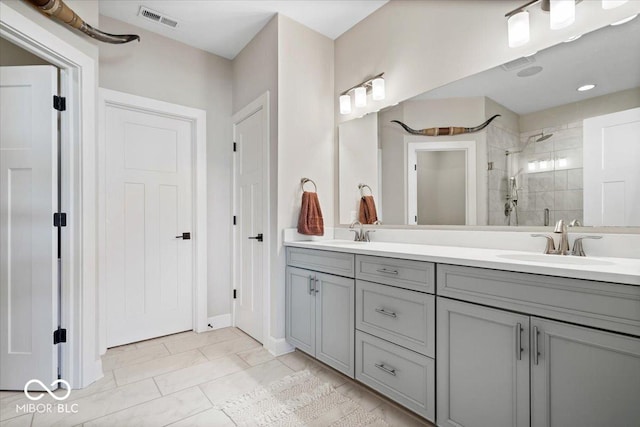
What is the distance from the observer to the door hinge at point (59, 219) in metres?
1.89

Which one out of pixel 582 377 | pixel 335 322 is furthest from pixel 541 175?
pixel 335 322

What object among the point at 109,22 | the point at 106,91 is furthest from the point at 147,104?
the point at 109,22

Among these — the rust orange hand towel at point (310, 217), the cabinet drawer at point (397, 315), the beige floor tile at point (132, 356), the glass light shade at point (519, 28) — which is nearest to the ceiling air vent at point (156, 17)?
the rust orange hand towel at point (310, 217)

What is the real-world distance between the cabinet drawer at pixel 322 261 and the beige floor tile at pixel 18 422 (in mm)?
1670

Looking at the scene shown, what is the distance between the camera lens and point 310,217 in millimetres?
2416


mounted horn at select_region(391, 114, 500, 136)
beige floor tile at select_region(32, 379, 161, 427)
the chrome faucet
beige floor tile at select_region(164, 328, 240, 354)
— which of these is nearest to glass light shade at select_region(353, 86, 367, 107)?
mounted horn at select_region(391, 114, 500, 136)

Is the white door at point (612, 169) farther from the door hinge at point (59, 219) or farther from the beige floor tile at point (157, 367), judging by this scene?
the door hinge at point (59, 219)

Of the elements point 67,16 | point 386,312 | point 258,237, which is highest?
point 67,16

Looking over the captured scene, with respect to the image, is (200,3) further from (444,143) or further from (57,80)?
(444,143)

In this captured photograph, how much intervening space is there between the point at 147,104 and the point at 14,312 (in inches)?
69.9

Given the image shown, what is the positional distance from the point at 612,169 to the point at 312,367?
205 centimetres

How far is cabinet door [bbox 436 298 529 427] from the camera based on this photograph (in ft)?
3.67

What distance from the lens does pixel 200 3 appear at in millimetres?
2314

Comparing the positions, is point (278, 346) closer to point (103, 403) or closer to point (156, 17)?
point (103, 403)
